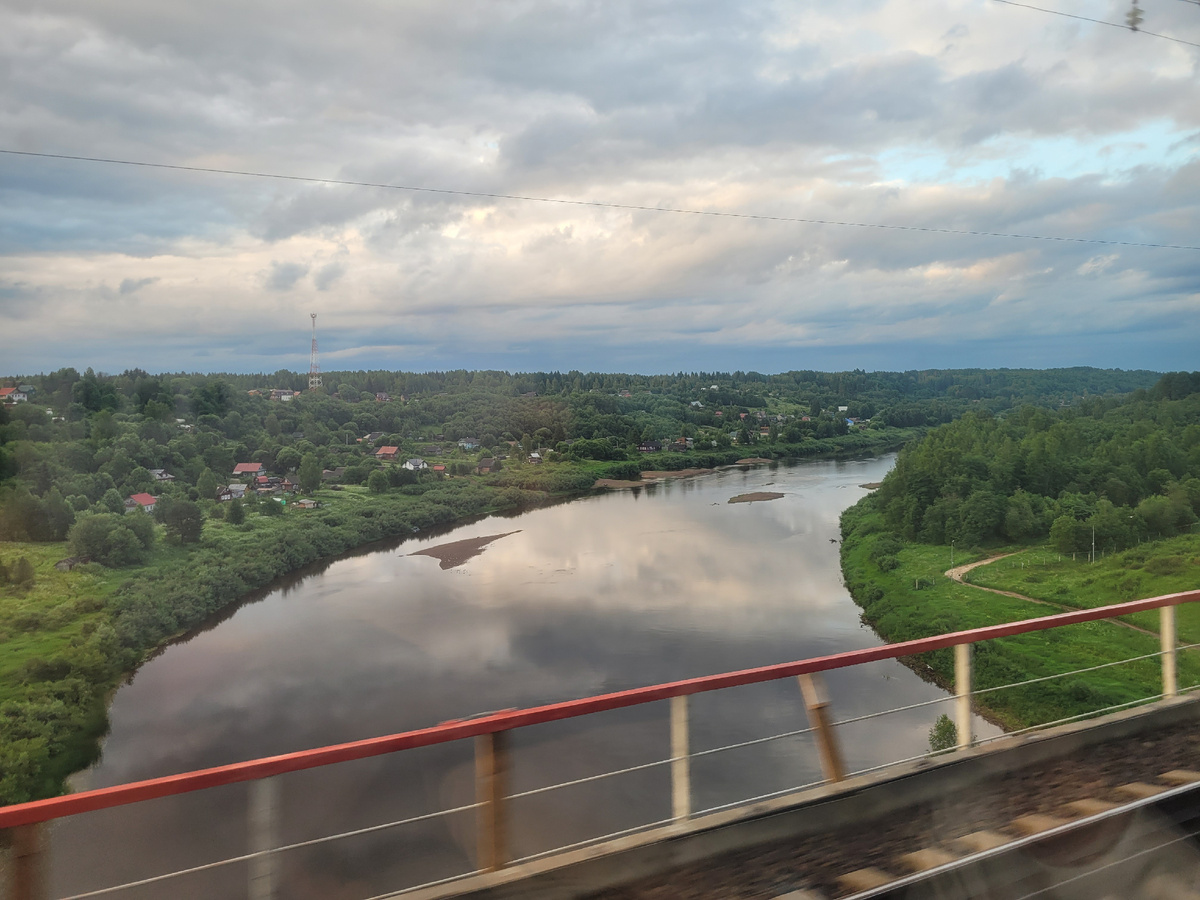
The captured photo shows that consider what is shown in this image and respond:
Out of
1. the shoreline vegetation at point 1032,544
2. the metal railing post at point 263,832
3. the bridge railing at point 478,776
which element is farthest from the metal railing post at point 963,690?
the shoreline vegetation at point 1032,544

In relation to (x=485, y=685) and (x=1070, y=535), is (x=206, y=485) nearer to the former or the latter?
(x=485, y=685)

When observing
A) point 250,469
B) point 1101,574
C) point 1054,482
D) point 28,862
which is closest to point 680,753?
point 28,862

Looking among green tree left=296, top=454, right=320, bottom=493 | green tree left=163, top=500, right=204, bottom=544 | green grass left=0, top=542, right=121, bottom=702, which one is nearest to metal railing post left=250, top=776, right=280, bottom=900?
green grass left=0, top=542, right=121, bottom=702

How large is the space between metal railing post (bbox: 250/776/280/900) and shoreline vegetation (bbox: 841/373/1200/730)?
13.4m

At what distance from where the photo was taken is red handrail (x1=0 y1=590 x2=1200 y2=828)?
1469mm

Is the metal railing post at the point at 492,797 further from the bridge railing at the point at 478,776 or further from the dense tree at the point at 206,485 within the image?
the dense tree at the point at 206,485

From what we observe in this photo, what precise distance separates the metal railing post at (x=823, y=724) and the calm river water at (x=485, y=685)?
0.38 metres

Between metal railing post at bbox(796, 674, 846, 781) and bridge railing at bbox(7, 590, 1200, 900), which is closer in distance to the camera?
bridge railing at bbox(7, 590, 1200, 900)

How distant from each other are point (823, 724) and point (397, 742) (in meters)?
1.20

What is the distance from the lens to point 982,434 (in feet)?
138

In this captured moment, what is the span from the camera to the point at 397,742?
1687 mm

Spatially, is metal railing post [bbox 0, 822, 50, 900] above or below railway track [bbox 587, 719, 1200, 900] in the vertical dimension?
above

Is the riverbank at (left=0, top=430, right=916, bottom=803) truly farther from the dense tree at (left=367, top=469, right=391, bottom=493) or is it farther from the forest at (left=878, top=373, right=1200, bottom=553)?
the forest at (left=878, top=373, right=1200, bottom=553)

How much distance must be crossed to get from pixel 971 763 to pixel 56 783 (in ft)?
55.7
